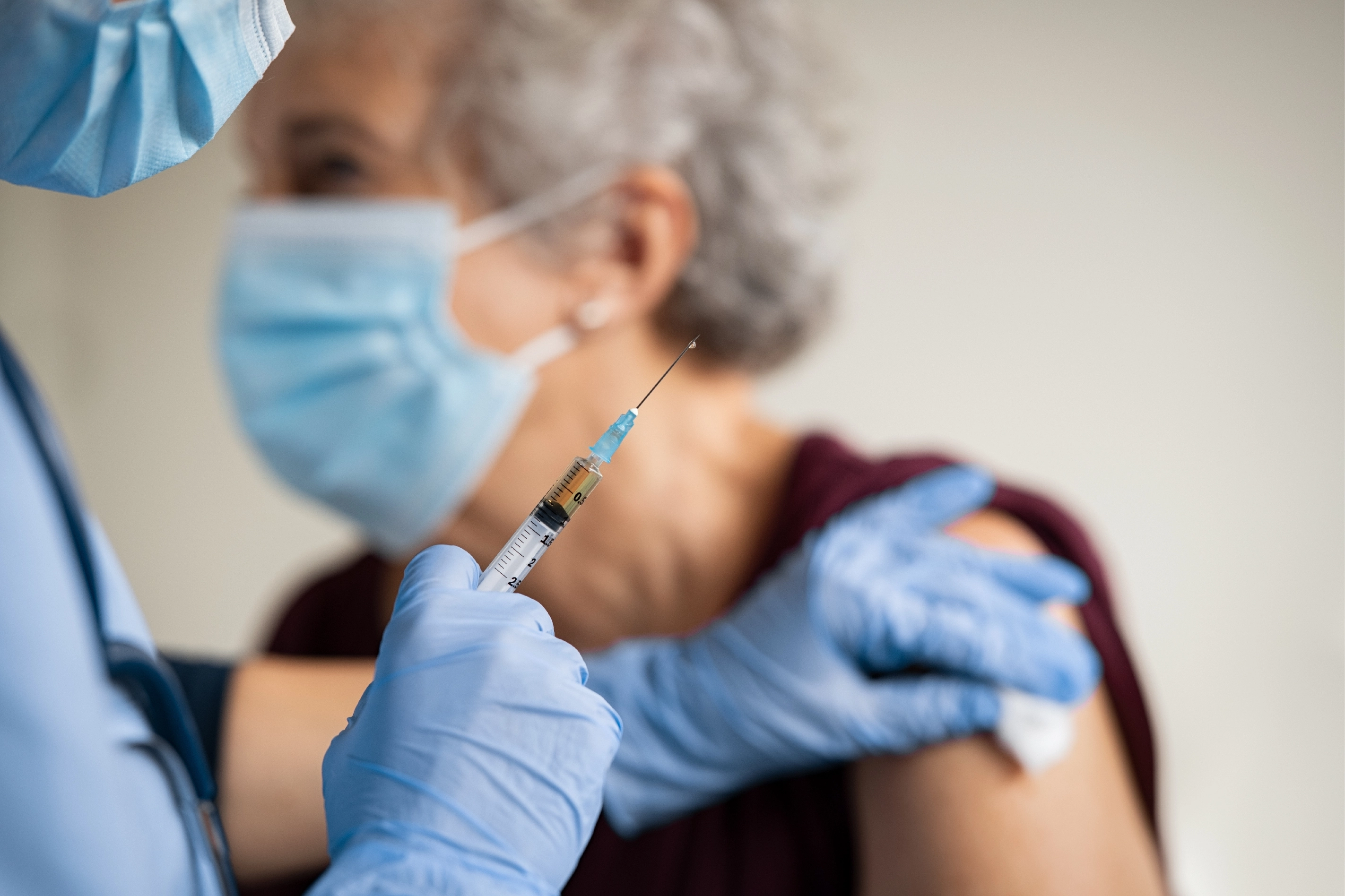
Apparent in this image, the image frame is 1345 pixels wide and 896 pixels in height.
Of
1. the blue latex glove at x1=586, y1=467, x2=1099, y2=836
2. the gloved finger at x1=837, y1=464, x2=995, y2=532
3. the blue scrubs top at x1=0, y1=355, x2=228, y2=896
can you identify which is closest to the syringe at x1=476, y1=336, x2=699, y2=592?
the blue scrubs top at x1=0, y1=355, x2=228, y2=896

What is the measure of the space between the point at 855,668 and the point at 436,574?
495mm

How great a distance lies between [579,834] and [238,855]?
1.90 ft

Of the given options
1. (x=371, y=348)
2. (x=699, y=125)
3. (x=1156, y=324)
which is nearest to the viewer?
(x=371, y=348)

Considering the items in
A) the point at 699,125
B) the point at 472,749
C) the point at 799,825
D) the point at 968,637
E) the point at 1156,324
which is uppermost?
the point at 1156,324

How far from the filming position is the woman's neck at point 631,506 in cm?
112

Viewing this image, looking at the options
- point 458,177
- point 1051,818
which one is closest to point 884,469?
point 1051,818

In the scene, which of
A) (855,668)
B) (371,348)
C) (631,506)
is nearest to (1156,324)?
(631,506)

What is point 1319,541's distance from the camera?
1.71 meters

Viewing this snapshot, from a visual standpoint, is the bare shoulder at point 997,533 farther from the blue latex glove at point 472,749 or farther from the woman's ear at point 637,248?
the blue latex glove at point 472,749

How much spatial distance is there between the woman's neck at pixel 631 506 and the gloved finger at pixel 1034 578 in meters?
0.33

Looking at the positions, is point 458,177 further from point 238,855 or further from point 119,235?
point 119,235

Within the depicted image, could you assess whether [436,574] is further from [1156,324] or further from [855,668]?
[1156,324]

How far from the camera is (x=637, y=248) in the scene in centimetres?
115

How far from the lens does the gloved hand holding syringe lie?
76 centimetres
